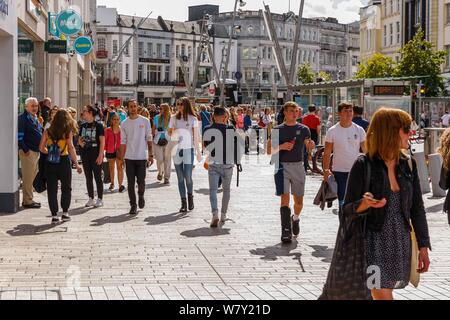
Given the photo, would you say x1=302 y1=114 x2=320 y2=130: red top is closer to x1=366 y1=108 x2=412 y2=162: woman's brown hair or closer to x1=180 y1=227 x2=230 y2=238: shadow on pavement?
x1=180 y1=227 x2=230 y2=238: shadow on pavement

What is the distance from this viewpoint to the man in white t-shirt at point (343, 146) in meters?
11.6

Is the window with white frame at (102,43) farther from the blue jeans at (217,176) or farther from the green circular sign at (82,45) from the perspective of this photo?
the blue jeans at (217,176)

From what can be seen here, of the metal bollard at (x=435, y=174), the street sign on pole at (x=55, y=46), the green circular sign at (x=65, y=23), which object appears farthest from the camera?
the green circular sign at (x=65, y=23)

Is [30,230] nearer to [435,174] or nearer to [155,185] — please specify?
[155,185]

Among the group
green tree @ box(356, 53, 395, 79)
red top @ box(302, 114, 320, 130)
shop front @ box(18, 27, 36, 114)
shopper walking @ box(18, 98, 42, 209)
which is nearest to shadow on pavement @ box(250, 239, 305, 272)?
shopper walking @ box(18, 98, 42, 209)

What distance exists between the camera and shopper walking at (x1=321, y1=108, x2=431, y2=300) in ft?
19.2

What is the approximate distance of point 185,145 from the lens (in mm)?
15016

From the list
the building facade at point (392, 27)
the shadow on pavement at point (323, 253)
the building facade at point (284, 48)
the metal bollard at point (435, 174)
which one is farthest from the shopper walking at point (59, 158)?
the building facade at point (284, 48)

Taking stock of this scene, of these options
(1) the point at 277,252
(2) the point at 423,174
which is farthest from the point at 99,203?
(2) the point at 423,174

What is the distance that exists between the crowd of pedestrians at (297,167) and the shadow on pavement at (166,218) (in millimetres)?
361

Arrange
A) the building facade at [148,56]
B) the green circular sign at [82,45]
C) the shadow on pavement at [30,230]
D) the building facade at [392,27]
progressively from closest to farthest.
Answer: the shadow on pavement at [30,230] → the green circular sign at [82,45] → the building facade at [392,27] → the building facade at [148,56]

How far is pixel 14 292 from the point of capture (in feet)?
26.4

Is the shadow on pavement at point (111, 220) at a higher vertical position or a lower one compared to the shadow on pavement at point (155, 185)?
lower

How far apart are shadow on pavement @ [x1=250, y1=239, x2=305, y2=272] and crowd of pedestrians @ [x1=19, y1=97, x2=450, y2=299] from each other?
0.70 ft
